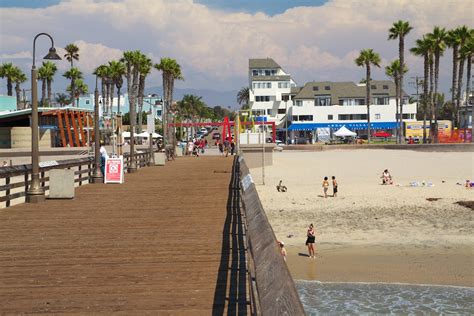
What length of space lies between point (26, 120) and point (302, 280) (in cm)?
5417

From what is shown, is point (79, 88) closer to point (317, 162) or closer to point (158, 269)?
point (317, 162)

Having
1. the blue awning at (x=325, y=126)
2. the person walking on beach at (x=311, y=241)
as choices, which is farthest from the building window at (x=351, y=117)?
the person walking on beach at (x=311, y=241)

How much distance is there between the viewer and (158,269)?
26.3 ft

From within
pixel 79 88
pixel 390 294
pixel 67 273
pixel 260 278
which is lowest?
pixel 390 294

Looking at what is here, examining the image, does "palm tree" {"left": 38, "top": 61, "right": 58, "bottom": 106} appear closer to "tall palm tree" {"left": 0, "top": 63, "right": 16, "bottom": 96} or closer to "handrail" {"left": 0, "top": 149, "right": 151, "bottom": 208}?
"tall palm tree" {"left": 0, "top": 63, "right": 16, "bottom": 96}

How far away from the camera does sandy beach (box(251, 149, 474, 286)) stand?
73.0 ft

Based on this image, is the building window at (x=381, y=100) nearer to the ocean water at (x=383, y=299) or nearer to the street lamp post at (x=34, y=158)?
the ocean water at (x=383, y=299)

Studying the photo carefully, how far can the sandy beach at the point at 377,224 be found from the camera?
22.3 m

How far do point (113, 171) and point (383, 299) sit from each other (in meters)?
10.2

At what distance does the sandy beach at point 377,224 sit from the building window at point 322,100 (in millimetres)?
56861

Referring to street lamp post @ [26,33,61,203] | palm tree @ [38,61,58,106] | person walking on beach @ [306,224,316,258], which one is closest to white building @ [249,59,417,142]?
palm tree @ [38,61,58,106]

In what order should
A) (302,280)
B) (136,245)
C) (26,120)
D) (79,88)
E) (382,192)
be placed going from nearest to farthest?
1. (136,245)
2. (302,280)
3. (382,192)
4. (26,120)
5. (79,88)

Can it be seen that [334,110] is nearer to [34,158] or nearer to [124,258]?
[34,158]

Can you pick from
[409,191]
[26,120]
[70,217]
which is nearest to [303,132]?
[26,120]
